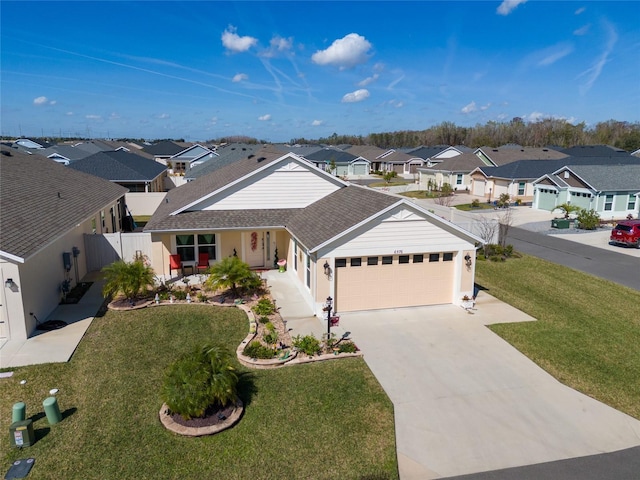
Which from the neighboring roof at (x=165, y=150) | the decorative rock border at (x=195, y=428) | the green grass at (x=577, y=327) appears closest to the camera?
the decorative rock border at (x=195, y=428)

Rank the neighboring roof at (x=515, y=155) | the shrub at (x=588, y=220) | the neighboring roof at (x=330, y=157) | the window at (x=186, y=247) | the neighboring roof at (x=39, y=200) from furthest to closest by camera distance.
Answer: the neighboring roof at (x=330, y=157) → the neighboring roof at (x=515, y=155) → the shrub at (x=588, y=220) → the window at (x=186, y=247) → the neighboring roof at (x=39, y=200)

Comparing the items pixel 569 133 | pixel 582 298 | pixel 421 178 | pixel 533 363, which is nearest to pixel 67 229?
pixel 533 363

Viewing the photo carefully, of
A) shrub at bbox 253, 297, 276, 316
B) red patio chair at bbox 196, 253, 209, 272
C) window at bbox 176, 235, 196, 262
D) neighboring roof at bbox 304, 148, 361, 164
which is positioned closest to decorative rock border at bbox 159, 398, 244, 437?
shrub at bbox 253, 297, 276, 316

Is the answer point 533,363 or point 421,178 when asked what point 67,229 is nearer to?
point 533,363

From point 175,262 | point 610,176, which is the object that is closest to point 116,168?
point 175,262

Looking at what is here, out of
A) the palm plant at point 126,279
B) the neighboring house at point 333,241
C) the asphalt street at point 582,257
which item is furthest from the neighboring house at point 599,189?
the palm plant at point 126,279

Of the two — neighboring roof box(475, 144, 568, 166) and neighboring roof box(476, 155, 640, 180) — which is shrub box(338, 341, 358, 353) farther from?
neighboring roof box(475, 144, 568, 166)

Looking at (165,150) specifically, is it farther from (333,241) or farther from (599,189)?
(333,241)

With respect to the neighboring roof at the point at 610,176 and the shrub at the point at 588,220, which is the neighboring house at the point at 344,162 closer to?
the neighboring roof at the point at 610,176
